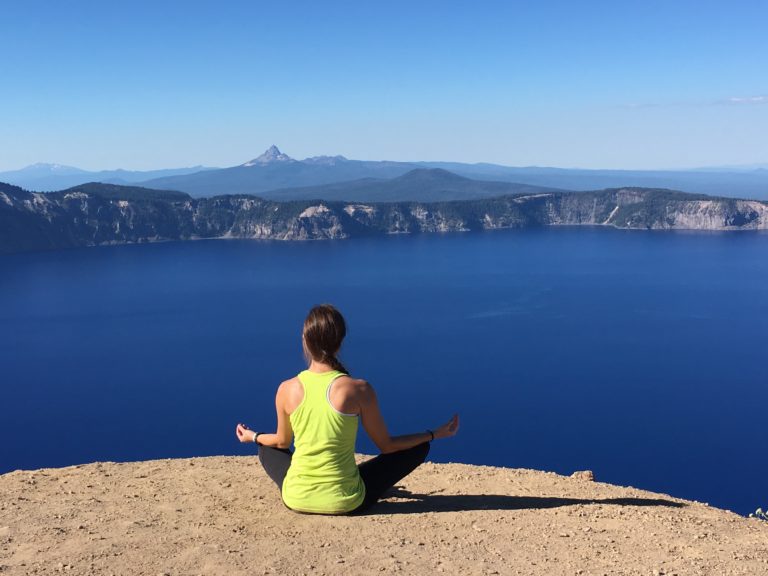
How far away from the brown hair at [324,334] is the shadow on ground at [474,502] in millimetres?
2579

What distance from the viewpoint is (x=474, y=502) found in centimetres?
1032

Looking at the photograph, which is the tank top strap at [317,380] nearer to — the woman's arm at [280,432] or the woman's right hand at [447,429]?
the woman's arm at [280,432]

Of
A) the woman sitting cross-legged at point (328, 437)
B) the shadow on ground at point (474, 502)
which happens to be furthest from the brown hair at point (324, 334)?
the shadow on ground at point (474, 502)

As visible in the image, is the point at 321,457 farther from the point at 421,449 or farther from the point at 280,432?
the point at 421,449

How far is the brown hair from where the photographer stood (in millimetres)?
7395

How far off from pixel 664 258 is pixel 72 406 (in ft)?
480

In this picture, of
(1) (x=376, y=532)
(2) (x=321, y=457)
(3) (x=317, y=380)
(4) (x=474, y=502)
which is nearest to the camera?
(3) (x=317, y=380)

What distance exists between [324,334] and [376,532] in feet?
8.30

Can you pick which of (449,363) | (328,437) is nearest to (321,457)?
(328,437)

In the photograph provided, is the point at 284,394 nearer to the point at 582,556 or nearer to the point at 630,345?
the point at 582,556

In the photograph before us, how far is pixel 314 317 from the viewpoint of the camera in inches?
292

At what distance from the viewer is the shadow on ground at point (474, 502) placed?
→ 959 cm

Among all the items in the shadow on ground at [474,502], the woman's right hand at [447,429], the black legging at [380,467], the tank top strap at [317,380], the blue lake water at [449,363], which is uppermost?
the tank top strap at [317,380]

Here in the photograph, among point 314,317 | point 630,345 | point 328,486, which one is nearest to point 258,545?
point 328,486
